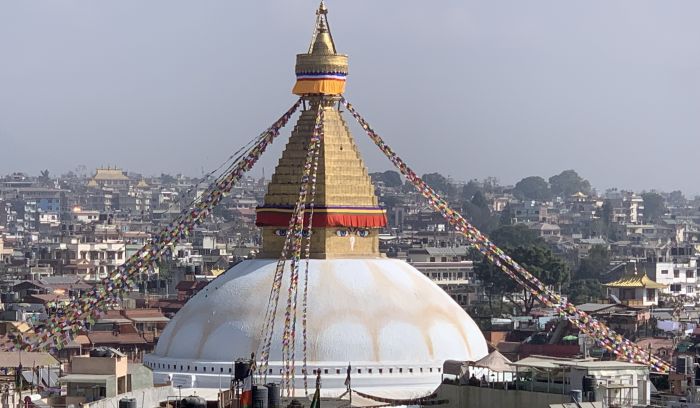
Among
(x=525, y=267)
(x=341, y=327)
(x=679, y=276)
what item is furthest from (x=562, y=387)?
(x=679, y=276)

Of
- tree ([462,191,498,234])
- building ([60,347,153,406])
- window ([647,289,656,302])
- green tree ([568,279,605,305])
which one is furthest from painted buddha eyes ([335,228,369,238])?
tree ([462,191,498,234])

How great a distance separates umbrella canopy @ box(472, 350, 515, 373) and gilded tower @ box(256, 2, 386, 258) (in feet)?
13.3

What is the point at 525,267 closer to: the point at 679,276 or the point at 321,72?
the point at 679,276

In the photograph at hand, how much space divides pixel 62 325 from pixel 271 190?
4.36 meters

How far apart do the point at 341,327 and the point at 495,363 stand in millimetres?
2948

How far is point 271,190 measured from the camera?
1930 inches

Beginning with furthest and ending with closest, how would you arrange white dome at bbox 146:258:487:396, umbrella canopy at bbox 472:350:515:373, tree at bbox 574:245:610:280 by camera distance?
tree at bbox 574:245:610:280 < white dome at bbox 146:258:487:396 < umbrella canopy at bbox 472:350:515:373

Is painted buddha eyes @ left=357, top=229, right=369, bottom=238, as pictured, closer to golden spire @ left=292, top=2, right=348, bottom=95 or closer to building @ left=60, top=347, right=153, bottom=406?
golden spire @ left=292, top=2, right=348, bottom=95

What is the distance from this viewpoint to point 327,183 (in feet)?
159

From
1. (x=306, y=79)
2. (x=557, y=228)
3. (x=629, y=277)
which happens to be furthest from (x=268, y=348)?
(x=557, y=228)

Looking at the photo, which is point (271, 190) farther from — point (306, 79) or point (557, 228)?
point (557, 228)

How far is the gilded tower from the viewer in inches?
1897

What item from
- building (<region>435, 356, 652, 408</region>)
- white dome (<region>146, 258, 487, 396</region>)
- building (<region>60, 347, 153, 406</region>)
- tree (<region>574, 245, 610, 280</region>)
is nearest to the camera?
building (<region>435, 356, 652, 408</region>)

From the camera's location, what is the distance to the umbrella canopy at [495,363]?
4406cm
